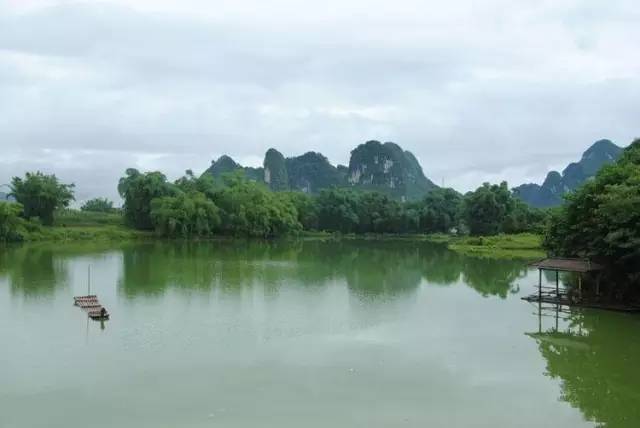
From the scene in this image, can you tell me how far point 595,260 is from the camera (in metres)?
21.3

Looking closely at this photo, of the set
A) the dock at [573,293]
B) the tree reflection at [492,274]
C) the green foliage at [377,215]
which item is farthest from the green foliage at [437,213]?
the dock at [573,293]

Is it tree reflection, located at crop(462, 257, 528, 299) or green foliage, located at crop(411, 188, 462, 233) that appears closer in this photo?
tree reflection, located at crop(462, 257, 528, 299)

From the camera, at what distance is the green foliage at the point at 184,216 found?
5790 cm

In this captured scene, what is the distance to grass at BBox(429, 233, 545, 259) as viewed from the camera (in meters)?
43.9

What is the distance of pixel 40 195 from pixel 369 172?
8465 cm

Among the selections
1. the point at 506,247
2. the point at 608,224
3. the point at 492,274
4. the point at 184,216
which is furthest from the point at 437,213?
the point at 608,224

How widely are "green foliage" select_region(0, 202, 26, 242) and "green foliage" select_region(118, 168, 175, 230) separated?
1255cm

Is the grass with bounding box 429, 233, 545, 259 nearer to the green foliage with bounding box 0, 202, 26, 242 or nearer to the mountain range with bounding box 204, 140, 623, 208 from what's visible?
the green foliage with bounding box 0, 202, 26, 242

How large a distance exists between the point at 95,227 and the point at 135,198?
4676 millimetres

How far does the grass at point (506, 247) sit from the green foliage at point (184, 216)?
2323cm

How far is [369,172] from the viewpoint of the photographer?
13325 cm

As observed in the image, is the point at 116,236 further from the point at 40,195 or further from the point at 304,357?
the point at 304,357

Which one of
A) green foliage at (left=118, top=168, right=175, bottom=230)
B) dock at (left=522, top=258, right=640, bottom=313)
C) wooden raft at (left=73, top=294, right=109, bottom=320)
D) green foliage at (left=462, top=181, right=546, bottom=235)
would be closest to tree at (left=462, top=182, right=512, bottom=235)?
green foliage at (left=462, top=181, right=546, bottom=235)

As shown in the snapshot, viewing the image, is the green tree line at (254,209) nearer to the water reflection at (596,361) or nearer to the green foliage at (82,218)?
the green foliage at (82,218)
